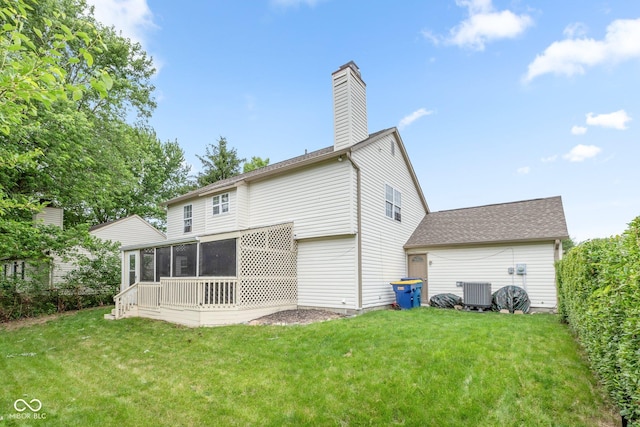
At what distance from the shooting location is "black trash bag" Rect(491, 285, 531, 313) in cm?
1082

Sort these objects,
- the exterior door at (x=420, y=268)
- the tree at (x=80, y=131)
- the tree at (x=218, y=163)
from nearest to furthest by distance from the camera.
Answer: the tree at (x=80, y=131)
the exterior door at (x=420, y=268)
the tree at (x=218, y=163)

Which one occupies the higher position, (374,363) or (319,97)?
(319,97)

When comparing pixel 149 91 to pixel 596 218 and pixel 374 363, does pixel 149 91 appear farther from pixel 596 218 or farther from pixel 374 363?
pixel 596 218

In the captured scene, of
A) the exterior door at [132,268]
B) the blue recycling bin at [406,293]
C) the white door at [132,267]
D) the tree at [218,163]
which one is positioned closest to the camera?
the blue recycling bin at [406,293]

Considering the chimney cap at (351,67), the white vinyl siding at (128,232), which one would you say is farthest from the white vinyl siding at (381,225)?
the white vinyl siding at (128,232)

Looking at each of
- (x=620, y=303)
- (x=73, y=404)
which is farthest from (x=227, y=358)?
(x=620, y=303)

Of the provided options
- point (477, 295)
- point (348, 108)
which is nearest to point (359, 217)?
point (348, 108)

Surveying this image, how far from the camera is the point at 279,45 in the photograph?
1454 centimetres

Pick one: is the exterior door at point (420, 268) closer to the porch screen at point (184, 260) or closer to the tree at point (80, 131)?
the porch screen at point (184, 260)

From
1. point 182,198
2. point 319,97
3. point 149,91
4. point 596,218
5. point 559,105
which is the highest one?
point 149,91

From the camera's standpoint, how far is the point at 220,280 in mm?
9445

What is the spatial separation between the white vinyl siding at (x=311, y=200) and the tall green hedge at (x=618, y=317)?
631cm

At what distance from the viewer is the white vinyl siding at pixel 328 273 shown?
10.1 m

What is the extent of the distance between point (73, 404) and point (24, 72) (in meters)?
4.38
